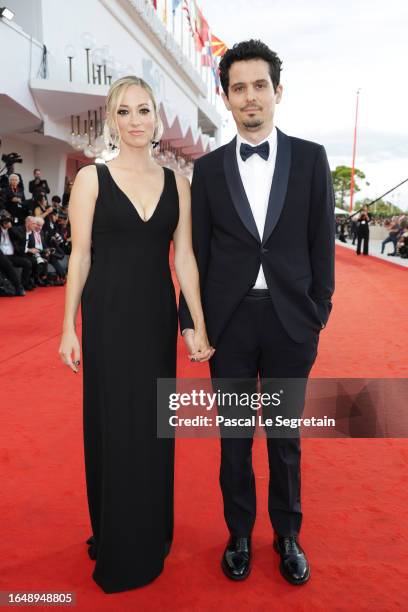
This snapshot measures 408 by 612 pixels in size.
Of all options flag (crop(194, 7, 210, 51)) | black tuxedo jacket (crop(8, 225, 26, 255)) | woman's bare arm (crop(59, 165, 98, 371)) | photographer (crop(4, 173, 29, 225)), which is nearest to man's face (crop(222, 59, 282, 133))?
woman's bare arm (crop(59, 165, 98, 371))

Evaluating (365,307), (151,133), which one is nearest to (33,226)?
(365,307)

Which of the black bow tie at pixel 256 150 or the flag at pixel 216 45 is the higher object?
the flag at pixel 216 45

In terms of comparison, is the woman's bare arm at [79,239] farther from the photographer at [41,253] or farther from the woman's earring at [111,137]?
the photographer at [41,253]

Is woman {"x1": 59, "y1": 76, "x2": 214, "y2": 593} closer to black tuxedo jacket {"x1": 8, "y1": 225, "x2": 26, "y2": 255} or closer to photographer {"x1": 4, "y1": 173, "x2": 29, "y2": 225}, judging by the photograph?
black tuxedo jacket {"x1": 8, "y1": 225, "x2": 26, "y2": 255}

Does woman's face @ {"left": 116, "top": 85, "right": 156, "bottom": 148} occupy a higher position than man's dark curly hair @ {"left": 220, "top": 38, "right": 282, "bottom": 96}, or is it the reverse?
man's dark curly hair @ {"left": 220, "top": 38, "right": 282, "bottom": 96}

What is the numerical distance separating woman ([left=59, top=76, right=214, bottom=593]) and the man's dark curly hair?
28 cm

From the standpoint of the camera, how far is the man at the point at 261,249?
190cm

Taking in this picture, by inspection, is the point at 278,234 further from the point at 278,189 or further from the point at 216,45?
the point at 216,45

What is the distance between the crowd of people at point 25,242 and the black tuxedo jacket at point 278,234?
7213 mm

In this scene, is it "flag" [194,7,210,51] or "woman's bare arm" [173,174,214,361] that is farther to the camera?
"flag" [194,7,210,51]

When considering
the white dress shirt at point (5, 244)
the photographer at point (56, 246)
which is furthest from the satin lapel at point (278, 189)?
the photographer at point (56, 246)

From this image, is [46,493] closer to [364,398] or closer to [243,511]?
[243,511]

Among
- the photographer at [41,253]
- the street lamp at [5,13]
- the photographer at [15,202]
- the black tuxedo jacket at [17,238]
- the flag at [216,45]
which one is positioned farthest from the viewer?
the flag at [216,45]

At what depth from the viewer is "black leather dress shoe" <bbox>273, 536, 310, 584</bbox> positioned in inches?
80.4
